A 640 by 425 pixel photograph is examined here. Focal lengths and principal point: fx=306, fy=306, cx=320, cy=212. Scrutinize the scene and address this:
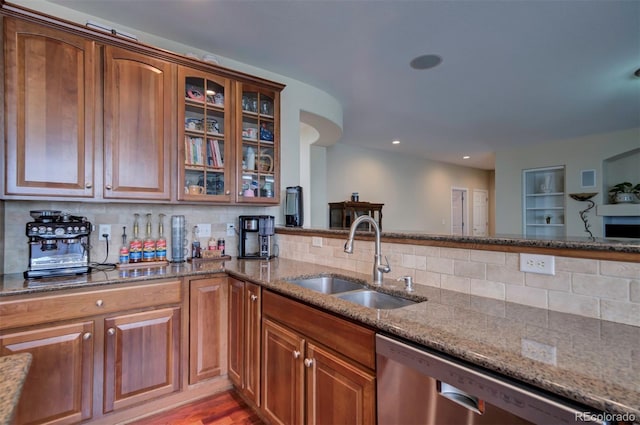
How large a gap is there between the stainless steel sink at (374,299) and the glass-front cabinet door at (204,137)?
131 centimetres

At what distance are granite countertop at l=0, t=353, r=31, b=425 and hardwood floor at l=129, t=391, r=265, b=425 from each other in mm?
1371

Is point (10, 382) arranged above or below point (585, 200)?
below

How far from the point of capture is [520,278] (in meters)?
1.25

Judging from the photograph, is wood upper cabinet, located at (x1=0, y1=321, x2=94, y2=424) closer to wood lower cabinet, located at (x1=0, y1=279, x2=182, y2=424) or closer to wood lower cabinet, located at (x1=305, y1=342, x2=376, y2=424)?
wood lower cabinet, located at (x1=0, y1=279, x2=182, y2=424)

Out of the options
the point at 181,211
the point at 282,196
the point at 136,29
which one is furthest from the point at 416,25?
the point at 181,211

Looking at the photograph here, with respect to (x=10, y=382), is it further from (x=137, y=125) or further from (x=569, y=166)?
(x=569, y=166)

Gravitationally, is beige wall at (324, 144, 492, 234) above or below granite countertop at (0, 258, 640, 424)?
above

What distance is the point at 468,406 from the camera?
0.85m

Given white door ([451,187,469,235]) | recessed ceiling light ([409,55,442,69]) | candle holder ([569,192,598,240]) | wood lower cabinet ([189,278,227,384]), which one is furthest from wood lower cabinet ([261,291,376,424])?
white door ([451,187,469,235])

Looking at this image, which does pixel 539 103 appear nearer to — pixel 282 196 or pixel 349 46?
pixel 349 46

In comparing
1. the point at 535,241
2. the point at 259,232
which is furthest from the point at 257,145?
the point at 535,241

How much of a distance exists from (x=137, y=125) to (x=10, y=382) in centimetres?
173

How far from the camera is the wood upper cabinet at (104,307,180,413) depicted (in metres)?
1.72

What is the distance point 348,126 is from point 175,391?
3.99m
